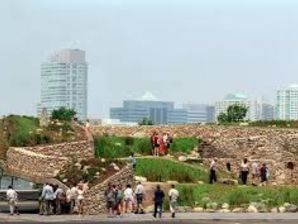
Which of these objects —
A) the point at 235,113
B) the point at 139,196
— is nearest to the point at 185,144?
the point at 139,196

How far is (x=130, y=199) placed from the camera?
43188 mm

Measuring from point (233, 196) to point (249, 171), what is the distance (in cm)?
799

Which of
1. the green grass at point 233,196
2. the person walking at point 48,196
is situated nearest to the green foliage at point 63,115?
the green grass at point 233,196

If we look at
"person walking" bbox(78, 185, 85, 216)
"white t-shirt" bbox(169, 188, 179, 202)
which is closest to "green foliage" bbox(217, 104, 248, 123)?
"white t-shirt" bbox(169, 188, 179, 202)

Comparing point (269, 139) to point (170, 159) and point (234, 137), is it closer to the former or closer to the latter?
point (234, 137)

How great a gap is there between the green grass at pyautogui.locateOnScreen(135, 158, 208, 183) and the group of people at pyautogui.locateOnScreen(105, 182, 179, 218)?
6.24m

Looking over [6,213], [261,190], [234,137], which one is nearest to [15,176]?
[6,213]

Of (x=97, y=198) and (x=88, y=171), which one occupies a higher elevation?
(x=88, y=171)

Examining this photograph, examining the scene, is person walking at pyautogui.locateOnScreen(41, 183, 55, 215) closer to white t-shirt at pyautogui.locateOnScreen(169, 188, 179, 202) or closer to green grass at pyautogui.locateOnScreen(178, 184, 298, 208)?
white t-shirt at pyautogui.locateOnScreen(169, 188, 179, 202)

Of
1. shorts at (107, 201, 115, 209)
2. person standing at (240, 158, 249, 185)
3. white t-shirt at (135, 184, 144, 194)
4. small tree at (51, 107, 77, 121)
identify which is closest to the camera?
shorts at (107, 201, 115, 209)

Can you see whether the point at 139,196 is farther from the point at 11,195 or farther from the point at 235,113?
the point at 235,113

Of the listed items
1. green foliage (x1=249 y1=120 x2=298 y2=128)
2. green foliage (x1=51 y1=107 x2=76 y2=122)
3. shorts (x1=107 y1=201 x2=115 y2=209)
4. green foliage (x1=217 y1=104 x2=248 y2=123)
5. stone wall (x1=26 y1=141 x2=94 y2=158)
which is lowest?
shorts (x1=107 y1=201 x2=115 y2=209)

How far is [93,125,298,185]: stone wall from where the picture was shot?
195 feet

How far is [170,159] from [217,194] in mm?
7546
